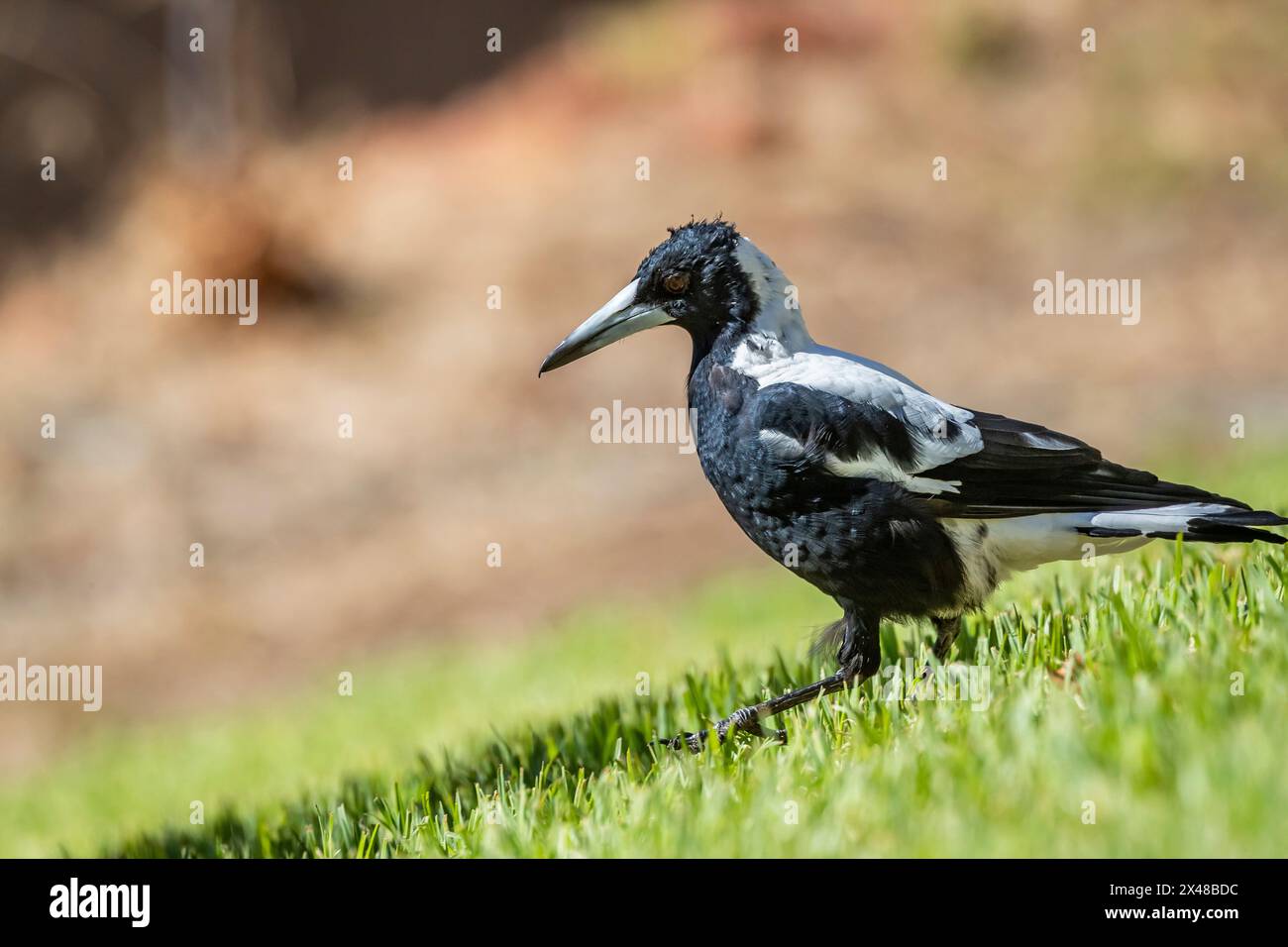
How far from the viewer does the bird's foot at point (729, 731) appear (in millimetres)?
3486

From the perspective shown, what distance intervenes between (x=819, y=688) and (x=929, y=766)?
3.31 ft

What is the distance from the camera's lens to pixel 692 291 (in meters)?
3.81

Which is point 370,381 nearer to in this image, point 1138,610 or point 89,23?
point 89,23

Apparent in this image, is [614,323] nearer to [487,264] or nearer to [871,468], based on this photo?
[871,468]

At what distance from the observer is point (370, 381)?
14.3 metres

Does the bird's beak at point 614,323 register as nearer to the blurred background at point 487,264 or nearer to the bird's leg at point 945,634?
the bird's leg at point 945,634

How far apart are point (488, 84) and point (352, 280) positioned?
15.5 feet

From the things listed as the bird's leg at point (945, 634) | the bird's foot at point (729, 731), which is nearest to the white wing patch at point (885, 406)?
the bird's leg at point (945, 634)

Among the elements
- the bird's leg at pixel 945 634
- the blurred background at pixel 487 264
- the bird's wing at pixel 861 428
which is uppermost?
the blurred background at pixel 487 264

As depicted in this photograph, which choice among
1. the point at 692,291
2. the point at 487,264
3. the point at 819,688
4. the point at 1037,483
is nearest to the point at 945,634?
the point at 819,688

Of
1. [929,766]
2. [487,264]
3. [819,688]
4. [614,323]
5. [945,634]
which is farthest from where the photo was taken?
[487,264]

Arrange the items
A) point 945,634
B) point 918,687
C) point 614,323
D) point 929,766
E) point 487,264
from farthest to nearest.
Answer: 1. point 487,264
2. point 614,323
3. point 945,634
4. point 918,687
5. point 929,766
